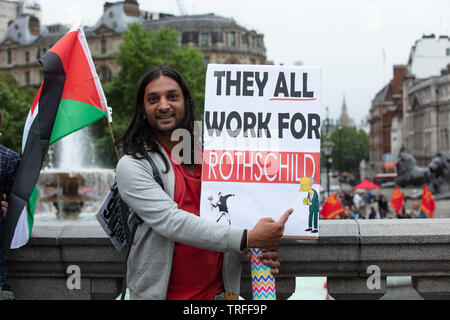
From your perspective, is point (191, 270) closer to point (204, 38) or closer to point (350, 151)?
point (204, 38)

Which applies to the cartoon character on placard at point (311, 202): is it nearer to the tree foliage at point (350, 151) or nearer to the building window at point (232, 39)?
the building window at point (232, 39)

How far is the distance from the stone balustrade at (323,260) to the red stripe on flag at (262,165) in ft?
2.32

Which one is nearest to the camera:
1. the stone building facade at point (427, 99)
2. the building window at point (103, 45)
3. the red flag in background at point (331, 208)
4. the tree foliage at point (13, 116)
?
the red flag in background at point (331, 208)

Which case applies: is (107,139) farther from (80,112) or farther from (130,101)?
(80,112)

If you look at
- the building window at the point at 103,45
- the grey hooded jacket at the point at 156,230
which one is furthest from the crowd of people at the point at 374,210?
the building window at the point at 103,45

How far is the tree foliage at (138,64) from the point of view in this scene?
138 ft

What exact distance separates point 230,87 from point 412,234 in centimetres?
159

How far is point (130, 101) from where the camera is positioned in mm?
42406

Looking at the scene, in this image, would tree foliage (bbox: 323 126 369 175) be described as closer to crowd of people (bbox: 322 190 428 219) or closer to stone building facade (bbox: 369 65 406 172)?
stone building facade (bbox: 369 65 406 172)

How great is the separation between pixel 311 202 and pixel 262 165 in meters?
0.33

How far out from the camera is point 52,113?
3.76m

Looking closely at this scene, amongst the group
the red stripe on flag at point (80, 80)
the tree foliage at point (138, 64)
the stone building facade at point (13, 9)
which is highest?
the stone building facade at point (13, 9)

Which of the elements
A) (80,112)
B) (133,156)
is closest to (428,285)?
(133,156)

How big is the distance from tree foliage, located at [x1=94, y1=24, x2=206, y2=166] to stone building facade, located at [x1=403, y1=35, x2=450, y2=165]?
3497cm
